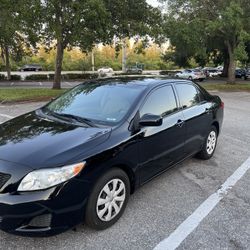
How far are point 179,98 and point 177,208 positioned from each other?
1670mm

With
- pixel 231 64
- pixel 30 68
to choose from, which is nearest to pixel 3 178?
pixel 231 64

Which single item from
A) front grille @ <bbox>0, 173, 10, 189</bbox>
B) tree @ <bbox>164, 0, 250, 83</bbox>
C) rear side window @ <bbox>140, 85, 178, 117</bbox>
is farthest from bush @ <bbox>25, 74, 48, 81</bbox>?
front grille @ <bbox>0, 173, 10, 189</bbox>

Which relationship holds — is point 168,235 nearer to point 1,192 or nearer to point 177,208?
point 177,208

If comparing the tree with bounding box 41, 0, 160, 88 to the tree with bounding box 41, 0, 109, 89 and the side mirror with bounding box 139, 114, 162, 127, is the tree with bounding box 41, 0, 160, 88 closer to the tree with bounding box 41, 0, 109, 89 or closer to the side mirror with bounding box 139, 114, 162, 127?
the tree with bounding box 41, 0, 109, 89

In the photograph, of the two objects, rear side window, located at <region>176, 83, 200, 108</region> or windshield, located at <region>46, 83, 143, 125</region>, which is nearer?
windshield, located at <region>46, 83, 143, 125</region>

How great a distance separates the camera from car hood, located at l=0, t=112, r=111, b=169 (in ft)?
10.7

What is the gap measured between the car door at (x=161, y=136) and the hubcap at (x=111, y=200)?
44 cm

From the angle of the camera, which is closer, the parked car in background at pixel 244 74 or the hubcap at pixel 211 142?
the hubcap at pixel 211 142

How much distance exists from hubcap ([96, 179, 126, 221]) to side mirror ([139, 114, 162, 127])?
0.76 metres

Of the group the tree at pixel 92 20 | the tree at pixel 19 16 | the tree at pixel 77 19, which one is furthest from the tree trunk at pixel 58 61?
the tree at pixel 77 19

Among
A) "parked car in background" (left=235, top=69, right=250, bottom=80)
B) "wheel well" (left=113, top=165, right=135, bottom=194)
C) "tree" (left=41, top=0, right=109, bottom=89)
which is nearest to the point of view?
"wheel well" (left=113, top=165, right=135, bottom=194)

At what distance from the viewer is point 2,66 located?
5328 centimetres

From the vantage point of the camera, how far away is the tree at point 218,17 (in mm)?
20438

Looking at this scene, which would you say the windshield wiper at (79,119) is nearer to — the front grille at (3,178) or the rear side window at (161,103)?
the rear side window at (161,103)
